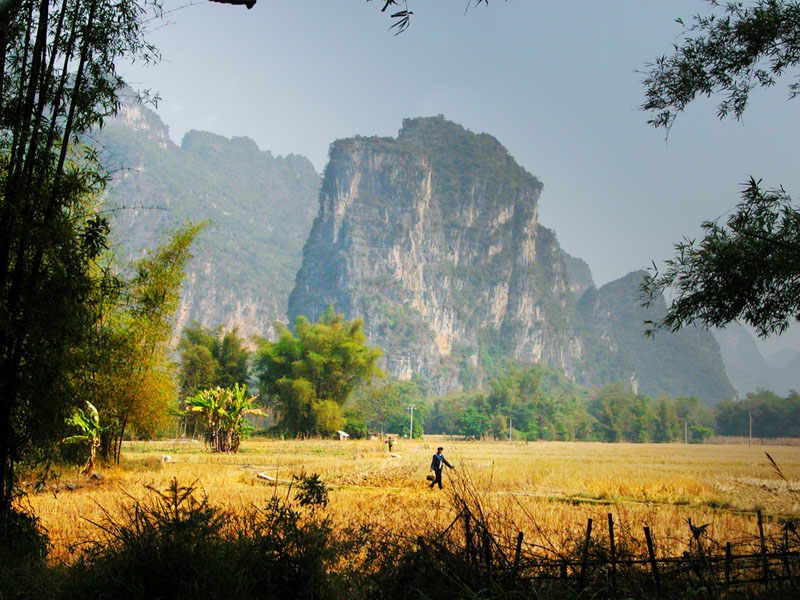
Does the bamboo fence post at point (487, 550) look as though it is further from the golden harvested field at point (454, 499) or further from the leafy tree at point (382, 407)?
the leafy tree at point (382, 407)

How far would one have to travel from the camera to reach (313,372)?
135ft

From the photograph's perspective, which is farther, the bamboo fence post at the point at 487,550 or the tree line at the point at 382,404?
the tree line at the point at 382,404

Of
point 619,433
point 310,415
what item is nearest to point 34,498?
point 310,415

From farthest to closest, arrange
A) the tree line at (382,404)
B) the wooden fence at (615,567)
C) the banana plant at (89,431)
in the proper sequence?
the tree line at (382,404), the banana plant at (89,431), the wooden fence at (615,567)

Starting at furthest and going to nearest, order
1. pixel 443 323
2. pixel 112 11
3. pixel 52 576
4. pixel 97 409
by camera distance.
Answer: pixel 443 323 < pixel 97 409 < pixel 112 11 < pixel 52 576

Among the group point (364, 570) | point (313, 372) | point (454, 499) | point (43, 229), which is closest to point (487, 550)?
point (454, 499)

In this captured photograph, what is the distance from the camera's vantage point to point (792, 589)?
2.86 m

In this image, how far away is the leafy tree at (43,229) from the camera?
4.54 meters

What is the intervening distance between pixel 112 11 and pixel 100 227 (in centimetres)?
187

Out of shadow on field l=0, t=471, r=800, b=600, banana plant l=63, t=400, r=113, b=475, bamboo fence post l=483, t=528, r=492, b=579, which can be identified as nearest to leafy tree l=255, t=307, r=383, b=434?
banana plant l=63, t=400, r=113, b=475

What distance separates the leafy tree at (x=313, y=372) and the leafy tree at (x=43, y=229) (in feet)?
109

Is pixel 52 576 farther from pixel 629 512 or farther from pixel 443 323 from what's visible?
pixel 443 323

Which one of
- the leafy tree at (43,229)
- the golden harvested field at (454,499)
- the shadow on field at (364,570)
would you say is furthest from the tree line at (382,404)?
the shadow on field at (364,570)

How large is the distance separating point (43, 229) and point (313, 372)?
37.2 metres
